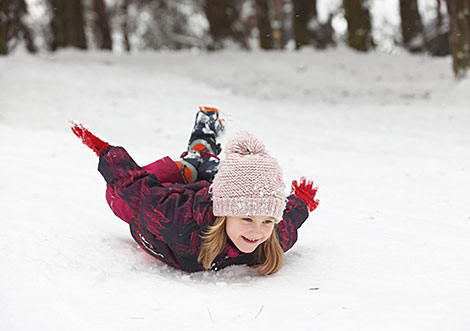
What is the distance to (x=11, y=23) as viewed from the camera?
10.9 meters

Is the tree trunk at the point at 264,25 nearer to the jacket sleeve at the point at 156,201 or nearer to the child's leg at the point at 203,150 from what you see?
the child's leg at the point at 203,150

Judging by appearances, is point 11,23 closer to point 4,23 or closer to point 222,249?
point 4,23

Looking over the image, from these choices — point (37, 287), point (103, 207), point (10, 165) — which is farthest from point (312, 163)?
point (37, 287)

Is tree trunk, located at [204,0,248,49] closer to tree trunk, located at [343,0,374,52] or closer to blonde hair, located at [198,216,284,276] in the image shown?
tree trunk, located at [343,0,374,52]

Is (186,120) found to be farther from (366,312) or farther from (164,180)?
(366,312)

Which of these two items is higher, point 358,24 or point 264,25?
point 264,25

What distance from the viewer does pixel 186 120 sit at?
6.79 meters

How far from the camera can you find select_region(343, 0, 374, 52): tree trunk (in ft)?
41.6

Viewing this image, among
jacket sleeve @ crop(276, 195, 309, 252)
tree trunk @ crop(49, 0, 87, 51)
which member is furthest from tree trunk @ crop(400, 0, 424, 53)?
jacket sleeve @ crop(276, 195, 309, 252)

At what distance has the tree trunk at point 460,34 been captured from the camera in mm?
8273

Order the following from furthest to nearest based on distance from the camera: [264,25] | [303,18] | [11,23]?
[264,25] → [303,18] → [11,23]

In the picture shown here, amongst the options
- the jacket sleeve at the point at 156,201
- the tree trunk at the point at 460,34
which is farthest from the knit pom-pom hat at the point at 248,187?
the tree trunk at the point at 460,34

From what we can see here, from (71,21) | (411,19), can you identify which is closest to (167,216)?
(71,21)

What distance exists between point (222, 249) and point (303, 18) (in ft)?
43.2
